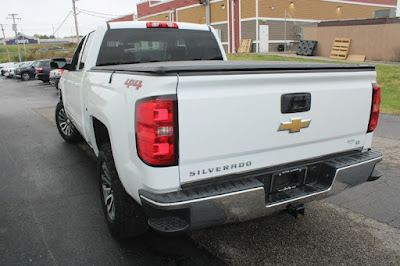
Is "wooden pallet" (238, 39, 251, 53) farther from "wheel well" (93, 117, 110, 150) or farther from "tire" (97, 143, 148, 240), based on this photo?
"tire" (97, 143, 148, 240)

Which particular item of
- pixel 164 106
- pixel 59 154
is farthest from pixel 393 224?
pixel 59 154

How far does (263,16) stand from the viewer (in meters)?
32.4

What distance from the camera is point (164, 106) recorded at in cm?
225

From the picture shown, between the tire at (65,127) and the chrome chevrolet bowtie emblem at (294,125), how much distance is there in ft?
16.8

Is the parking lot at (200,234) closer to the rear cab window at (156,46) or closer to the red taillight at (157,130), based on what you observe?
the red taillight at (157,130)

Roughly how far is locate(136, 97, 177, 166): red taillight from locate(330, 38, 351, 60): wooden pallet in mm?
23119

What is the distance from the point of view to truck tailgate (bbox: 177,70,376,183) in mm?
2336

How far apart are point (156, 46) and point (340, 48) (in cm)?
2150

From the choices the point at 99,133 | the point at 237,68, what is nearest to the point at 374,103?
the point at 237,68

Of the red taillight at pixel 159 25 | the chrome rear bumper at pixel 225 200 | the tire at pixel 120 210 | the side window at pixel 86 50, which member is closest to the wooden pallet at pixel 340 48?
the red taillight at pixel 159 25

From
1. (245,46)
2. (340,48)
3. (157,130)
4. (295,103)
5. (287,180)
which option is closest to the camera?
(157,130)

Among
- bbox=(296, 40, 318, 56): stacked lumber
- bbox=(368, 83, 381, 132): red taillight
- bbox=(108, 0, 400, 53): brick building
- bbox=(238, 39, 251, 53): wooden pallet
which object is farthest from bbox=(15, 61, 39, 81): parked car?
bbox=(368, 83, 381, 132): red taillight

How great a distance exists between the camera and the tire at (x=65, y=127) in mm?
6875

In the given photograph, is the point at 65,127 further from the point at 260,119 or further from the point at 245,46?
the point at 245,46
